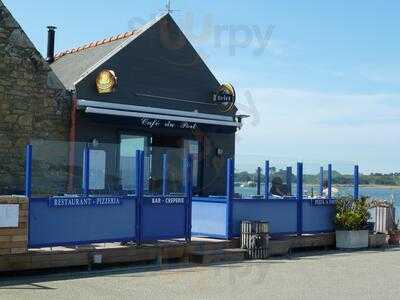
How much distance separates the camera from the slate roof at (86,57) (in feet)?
59.1

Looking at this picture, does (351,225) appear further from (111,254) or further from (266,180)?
(111,254)

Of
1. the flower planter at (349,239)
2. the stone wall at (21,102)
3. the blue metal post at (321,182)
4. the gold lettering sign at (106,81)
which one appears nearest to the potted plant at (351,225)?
the flower planter at (349,239)

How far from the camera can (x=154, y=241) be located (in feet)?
41.4

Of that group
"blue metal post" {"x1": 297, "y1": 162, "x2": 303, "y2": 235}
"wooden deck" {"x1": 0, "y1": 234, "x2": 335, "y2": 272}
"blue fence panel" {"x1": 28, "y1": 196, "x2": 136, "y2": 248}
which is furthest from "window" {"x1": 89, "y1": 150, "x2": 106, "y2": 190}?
"blue metal post" {"x1": 297, "y1": 162, "x2": 303, "y2": 235}

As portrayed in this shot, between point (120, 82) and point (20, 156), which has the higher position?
point (120, 82)

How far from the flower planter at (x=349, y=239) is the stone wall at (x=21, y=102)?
754 cm

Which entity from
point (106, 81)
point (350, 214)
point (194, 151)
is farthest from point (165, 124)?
point (350, 214)

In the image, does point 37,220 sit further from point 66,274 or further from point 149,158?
point 149,158

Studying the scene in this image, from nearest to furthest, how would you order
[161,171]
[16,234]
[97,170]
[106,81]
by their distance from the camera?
[16,234] → [97,170] → [161,171] → [106,81]

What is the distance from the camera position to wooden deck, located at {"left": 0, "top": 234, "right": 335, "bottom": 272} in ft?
33.5

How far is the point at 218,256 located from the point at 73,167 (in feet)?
18.2

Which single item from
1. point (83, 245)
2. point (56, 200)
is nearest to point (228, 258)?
point (83, 245)

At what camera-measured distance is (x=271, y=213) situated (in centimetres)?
1471

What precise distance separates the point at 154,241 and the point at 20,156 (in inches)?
200
